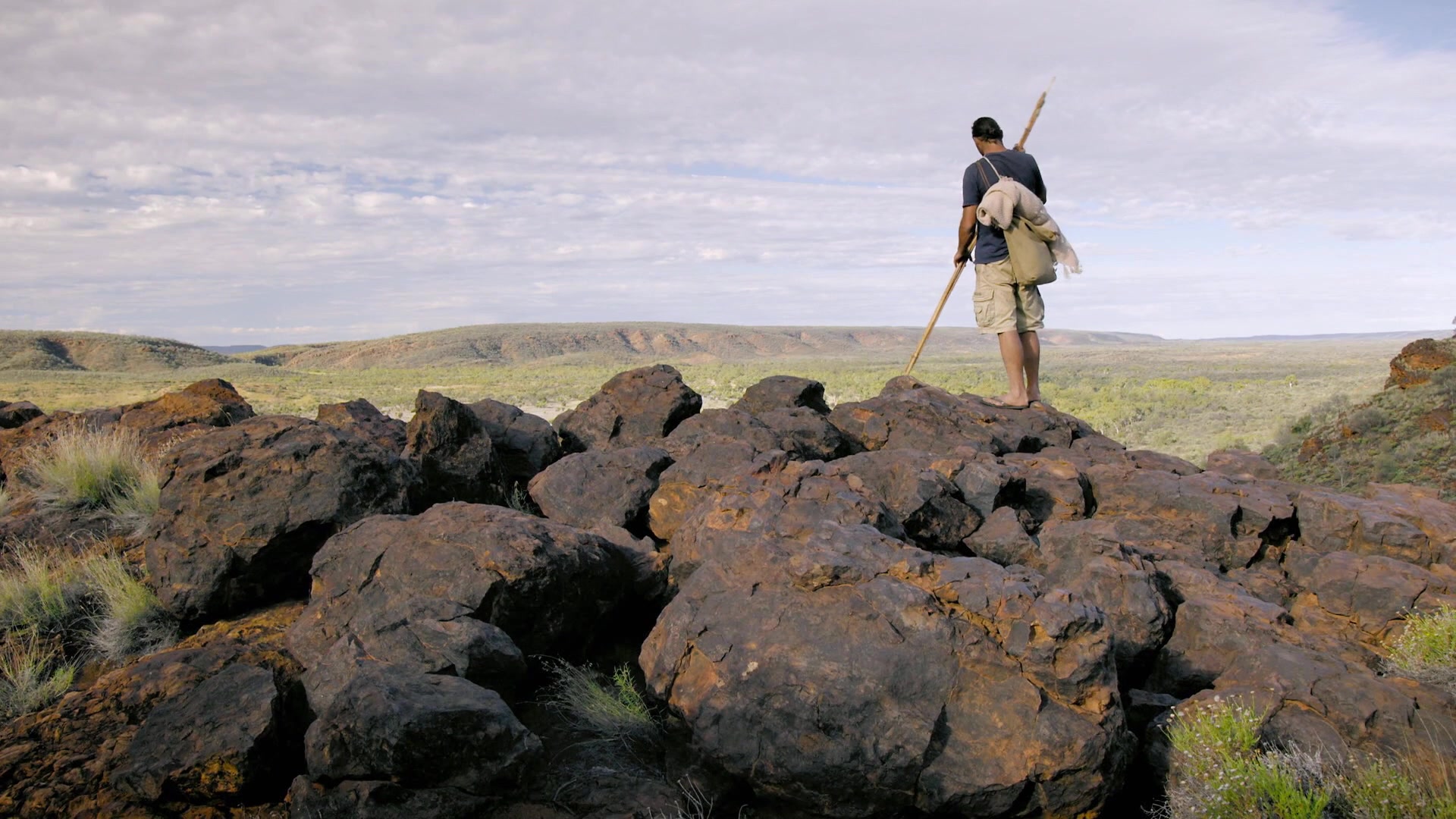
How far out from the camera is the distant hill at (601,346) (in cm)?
8900

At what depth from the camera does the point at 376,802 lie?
356 centimetres

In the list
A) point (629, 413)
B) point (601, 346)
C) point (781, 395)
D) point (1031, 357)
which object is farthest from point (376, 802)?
point (601, 346)

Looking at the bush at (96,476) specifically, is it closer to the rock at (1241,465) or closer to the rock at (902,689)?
the rock at (902,689)

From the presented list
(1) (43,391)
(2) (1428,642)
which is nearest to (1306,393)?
(2) (1428,642)

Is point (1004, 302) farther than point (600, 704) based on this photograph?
Yes

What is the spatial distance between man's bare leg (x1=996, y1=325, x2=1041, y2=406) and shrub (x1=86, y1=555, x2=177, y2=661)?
701cm

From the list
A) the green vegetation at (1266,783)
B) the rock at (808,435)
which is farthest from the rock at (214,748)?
the rock at (808,435)

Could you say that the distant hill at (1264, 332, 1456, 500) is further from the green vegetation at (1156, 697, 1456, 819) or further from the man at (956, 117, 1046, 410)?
the green vegetation at (1156, 697, 1456, 819)

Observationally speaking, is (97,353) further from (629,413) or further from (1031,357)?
(1031,357)

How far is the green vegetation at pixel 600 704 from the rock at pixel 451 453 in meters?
2.62

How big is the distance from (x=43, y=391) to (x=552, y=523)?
43740 mm

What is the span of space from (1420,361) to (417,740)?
15227 millimetres

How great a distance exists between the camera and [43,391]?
38.7 metres

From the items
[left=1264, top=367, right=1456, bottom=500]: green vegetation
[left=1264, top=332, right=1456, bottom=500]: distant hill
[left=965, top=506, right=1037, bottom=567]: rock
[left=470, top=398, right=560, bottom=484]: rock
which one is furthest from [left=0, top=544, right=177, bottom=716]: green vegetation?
[left=1264, top=332, right=1456, bottom=500]: distant hill
